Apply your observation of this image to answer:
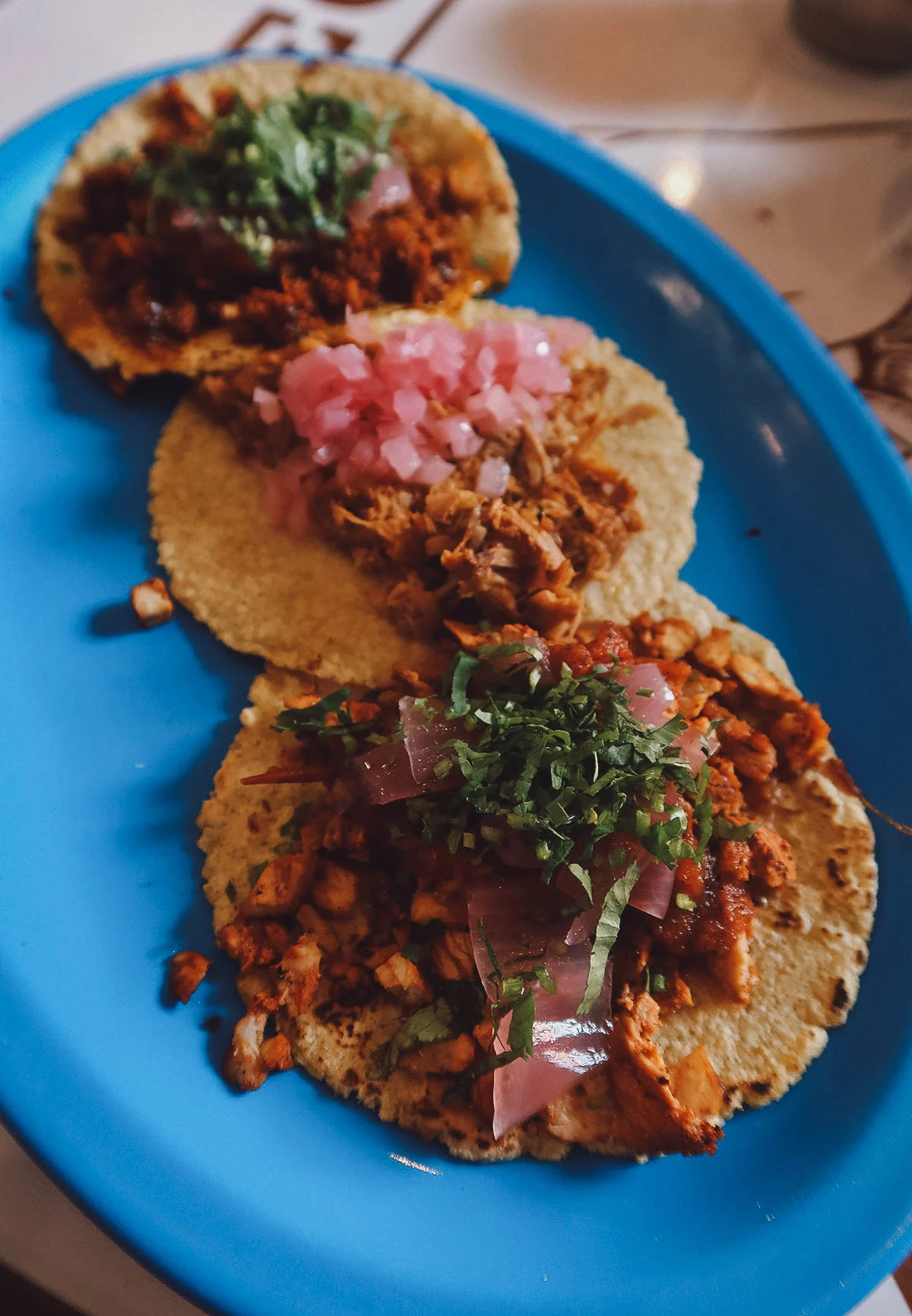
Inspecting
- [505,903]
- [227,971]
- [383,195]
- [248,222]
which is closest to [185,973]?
[227,971]

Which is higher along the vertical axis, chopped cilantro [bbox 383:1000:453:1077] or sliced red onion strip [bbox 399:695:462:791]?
sliced red onion strip [bbox 399:695:462:791]

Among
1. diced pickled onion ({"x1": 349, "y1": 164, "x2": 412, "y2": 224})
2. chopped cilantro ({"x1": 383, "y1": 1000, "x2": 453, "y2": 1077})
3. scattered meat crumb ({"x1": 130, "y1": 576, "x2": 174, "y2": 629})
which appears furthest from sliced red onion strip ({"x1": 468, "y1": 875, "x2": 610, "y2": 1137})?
diced pickled onion ({"x1": 349, "y1": 164, "x2": 412, "y2": 224})

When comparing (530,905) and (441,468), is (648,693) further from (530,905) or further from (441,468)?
(441,468)

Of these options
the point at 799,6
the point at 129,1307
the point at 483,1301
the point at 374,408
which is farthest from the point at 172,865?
the point at 799,6

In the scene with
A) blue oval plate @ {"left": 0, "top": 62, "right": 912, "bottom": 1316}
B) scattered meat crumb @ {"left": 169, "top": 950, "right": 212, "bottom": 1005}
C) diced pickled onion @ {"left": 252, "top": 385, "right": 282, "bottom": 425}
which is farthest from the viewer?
diced pickled onion @ {"left": 252, "top": 385, "right": 282, "bottom": 425}

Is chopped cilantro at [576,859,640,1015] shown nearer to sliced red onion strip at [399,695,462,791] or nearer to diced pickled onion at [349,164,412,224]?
sliced red onion strip at [399,695,462,791]

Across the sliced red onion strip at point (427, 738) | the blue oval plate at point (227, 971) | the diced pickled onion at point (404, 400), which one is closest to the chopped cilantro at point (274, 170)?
the diced pickled onion at point (404, 400)
